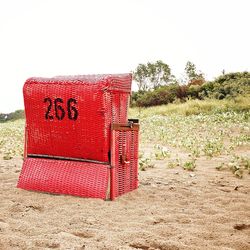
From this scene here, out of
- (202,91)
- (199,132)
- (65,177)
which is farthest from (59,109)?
(202,91)

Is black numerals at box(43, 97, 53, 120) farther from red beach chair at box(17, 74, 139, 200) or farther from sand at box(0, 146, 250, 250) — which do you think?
sand at box(0, 146, 250, 250)

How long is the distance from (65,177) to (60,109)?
88cm

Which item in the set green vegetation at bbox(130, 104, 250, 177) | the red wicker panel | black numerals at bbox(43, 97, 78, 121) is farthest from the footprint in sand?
green vegetation at bbox(130, 104, 250, 177)

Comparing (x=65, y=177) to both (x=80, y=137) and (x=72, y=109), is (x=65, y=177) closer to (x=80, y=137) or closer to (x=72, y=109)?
(x=80, y=137)

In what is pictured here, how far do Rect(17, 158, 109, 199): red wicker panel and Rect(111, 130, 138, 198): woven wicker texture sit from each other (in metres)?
0.20

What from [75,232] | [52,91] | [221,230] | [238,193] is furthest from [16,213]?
[238,193]

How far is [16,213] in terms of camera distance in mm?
4414

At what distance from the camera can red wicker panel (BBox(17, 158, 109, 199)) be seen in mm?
5070

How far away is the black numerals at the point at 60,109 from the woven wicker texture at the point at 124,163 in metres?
0.59

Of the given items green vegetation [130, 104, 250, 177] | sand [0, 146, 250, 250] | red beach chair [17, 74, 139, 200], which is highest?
red beach chair [17, 74, 139, 200]

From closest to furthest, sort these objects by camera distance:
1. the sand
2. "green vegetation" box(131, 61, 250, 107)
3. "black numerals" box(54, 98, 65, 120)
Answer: the sand
"black numerals" box(54, 98, 65, 120)
"green vegetation" box(131, 61, 250, 107)

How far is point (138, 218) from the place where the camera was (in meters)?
4.32

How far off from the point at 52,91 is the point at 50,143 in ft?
2.28

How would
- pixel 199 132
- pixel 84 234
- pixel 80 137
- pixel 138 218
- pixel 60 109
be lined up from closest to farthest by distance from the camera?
1. pixel 84 234
2. pixel 138 218
3. pixel 80 137
4. pixel 60 109
5. pixel 199 132
